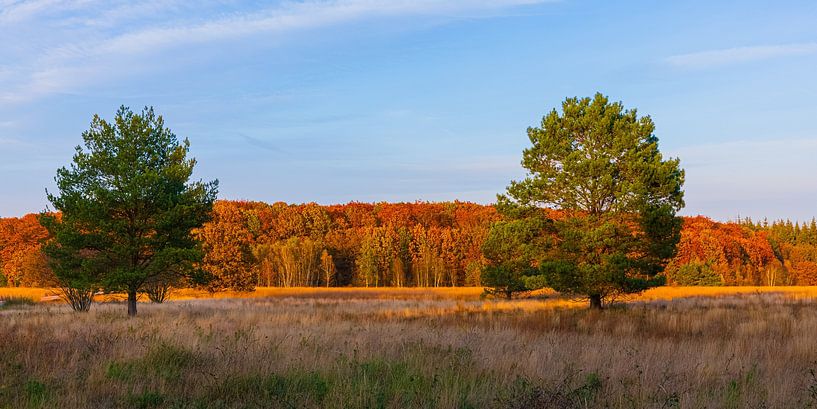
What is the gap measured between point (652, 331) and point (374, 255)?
71.4 meters

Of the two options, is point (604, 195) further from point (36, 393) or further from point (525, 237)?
point (36, 393)

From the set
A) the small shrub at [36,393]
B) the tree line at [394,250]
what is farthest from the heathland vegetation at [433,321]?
the tree line at [394,250]

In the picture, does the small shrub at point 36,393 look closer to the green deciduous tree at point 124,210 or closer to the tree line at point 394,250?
the green deciduous tree at point 124,210

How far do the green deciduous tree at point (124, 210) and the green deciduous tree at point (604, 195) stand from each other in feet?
41.1

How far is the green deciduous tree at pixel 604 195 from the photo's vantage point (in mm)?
21094

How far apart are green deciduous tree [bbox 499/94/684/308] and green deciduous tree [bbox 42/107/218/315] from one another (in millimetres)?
12519

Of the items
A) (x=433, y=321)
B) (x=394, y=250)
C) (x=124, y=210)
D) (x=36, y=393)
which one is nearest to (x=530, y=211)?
(x=433, y=321)

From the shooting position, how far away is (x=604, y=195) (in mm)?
21844

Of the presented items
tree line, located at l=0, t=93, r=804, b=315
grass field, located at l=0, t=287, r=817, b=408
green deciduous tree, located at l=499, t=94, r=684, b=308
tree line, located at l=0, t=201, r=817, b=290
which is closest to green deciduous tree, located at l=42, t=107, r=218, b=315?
tree line, located at l=0, t=93, r=804, b=315

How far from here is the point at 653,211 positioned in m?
21.0

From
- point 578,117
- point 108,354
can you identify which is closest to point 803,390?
point 108,354

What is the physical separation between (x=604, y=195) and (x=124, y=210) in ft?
57.4

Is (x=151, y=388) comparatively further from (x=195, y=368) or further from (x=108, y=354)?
(x=108, y=354)

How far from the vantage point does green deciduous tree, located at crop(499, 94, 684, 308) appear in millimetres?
21094
